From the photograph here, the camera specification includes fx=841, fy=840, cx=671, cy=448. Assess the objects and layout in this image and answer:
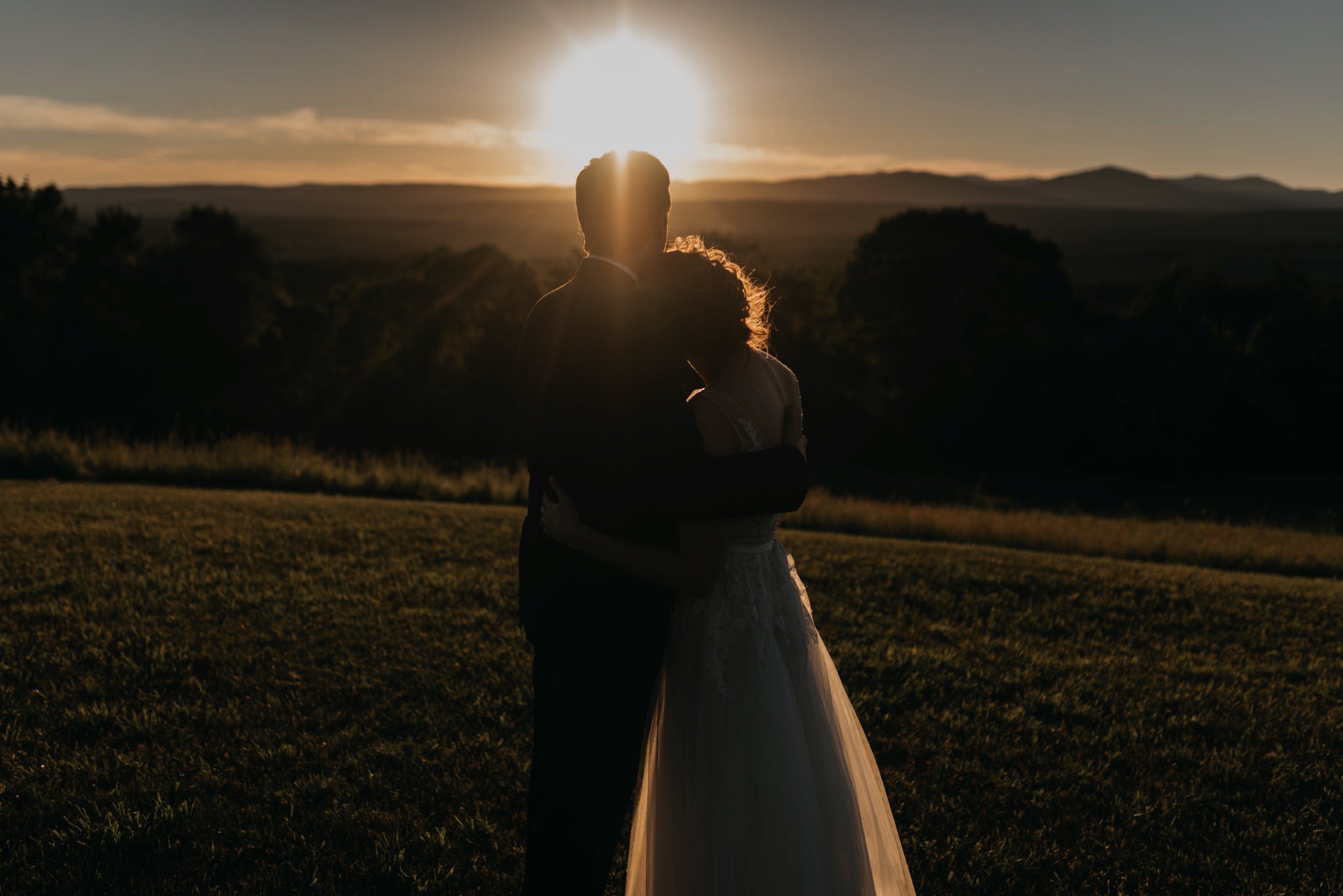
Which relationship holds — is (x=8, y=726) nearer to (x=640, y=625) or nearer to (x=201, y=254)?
(x=640, y=625)

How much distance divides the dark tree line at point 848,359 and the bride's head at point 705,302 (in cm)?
3522

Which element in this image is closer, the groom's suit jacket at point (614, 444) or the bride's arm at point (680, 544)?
the groom's suit jacket at point (614, 444)

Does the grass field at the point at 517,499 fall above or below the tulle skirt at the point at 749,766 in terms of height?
below

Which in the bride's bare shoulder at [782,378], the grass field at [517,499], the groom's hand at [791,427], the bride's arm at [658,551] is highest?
the bride's bare shoulder at [782,378]

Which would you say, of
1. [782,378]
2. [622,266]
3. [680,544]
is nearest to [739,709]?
[680,544]

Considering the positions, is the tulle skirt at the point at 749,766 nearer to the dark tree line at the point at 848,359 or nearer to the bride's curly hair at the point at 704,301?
the bride's curly hair at the point at 704,301

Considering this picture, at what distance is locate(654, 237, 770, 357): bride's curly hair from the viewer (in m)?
2.72

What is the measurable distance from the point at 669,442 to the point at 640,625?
29.4 inches

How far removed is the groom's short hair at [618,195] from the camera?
288 cm

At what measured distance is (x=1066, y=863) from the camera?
4.25m

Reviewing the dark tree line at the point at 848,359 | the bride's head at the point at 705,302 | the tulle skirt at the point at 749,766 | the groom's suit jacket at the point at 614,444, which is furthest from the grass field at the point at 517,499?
the dark tree line at the point at 848,359

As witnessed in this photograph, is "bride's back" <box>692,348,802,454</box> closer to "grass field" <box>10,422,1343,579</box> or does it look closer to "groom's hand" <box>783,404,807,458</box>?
"groom's hand" <box>783,404,807,458</box>

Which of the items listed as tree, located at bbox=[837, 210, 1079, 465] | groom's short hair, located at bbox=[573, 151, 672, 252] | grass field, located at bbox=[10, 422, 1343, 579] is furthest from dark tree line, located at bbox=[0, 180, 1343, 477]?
groom's short hair, located at bbox=[573, 151, 672, 252]

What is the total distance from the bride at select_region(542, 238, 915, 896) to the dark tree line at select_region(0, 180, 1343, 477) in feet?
115
